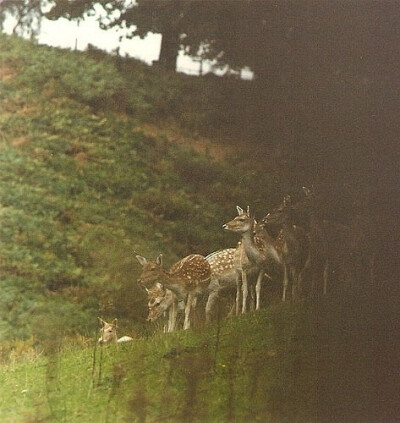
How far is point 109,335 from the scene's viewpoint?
346 centimetres

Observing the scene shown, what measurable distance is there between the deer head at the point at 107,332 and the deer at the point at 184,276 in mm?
313

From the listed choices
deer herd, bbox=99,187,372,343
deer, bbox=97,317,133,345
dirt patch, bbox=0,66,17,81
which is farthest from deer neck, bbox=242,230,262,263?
dirt patch, bbox=0,66,17,81

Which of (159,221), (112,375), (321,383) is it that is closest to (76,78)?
(159,221)

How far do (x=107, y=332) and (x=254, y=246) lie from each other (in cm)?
104

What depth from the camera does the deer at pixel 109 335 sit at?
3.45 m

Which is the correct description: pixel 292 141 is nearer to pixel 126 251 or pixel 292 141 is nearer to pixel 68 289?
pixel 126 251

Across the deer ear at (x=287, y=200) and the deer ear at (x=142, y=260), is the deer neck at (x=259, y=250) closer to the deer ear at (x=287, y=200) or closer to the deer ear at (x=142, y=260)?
the deer ear at (x=287, y=200)

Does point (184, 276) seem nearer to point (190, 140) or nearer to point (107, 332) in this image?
point (107, 332)

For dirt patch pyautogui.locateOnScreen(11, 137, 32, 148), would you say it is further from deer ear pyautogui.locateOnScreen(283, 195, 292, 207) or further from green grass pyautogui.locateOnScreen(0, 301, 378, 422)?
deer ear pyautogui.locateOnScreen(283, 195, 292, 207)

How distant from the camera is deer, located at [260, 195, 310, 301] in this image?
3693 millimetres

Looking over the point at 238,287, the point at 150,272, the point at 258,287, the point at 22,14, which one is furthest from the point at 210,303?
the point at 22,14

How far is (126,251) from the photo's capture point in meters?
3.57

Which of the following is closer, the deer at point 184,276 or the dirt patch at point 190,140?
the deer at point 184,276

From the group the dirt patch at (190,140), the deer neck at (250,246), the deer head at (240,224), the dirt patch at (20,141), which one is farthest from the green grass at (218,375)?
the dirt patch at (20,141)
